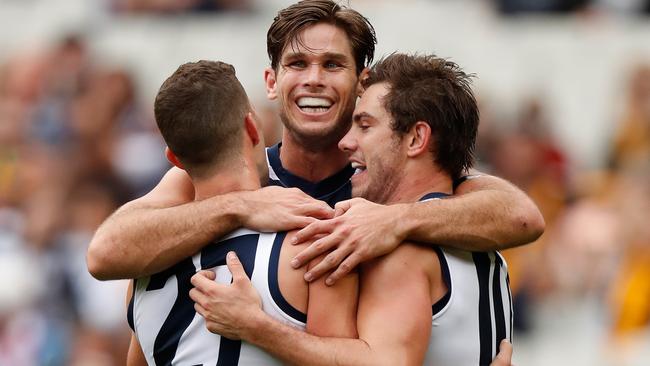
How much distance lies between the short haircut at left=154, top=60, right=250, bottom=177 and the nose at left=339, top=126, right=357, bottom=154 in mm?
601

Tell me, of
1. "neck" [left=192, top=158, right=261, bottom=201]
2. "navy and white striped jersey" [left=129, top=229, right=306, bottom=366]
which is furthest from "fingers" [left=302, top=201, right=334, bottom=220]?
"neck" [left=192, top=158, right=261, bottom=201]

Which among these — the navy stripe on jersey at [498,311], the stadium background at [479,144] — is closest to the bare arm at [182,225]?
the navy stripe on jersey at [498,311]

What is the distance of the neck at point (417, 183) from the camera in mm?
5879

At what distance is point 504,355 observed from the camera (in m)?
5.79

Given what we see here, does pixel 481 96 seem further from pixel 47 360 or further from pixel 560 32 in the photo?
pixel 47 360

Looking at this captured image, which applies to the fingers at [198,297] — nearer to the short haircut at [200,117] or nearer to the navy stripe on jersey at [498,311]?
the short haircut at [200,117]

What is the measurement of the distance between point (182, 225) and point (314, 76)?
1.19 meters

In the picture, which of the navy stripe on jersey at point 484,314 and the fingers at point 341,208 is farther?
the navy stripe on jersey at point 484,314

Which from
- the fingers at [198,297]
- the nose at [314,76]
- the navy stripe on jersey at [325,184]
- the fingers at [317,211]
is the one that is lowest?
the fingers at [198,297]

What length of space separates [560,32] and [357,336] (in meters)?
8.35

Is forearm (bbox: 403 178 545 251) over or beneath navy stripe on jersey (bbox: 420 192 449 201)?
beneath

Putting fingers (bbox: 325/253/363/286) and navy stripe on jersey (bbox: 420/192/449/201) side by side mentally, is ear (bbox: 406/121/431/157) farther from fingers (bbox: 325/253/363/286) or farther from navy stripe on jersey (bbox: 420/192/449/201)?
fingers (bbox: 325/253/363/286)

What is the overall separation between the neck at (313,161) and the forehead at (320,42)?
40 cm

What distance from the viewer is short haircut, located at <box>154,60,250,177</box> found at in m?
5.54
